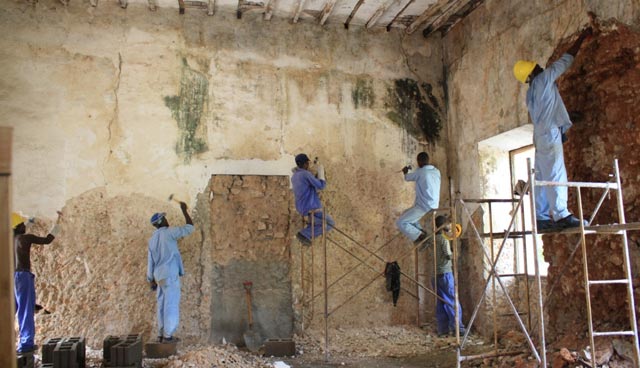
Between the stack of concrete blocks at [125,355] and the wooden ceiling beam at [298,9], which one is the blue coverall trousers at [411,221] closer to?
the wooden ceiling beam at [298,9]

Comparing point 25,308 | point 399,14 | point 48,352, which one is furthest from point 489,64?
point 25,308

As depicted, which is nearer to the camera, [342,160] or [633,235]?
[633,235]

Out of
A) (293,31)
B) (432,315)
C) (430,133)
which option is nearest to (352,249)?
(432,315)

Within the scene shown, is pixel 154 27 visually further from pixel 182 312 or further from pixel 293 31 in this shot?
pixel 182 312

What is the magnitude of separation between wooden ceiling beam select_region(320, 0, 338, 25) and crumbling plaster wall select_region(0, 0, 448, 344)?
0.70ft

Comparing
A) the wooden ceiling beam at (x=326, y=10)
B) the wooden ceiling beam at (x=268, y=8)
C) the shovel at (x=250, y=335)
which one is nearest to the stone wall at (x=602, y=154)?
the wooden ceiling beam at (x=326, y=10)

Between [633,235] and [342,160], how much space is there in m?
3.80

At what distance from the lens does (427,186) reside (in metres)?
6.55

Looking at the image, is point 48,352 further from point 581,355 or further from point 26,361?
point 581,355

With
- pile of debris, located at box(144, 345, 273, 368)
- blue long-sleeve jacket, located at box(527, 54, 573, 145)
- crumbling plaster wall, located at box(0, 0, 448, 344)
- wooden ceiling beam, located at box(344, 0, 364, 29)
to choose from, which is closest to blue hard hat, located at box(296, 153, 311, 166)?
crumbling plaster wall, located at box(0, 0, 448, 344)

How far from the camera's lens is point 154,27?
22.5ft

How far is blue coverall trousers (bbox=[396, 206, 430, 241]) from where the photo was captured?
22.1 feet

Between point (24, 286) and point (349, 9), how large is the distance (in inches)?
210

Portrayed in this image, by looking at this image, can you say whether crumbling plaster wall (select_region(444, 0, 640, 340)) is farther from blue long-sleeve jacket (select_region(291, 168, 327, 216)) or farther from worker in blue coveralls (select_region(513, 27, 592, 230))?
blue long-sleeve jacket (select_region(291, 168, 327, 216))
